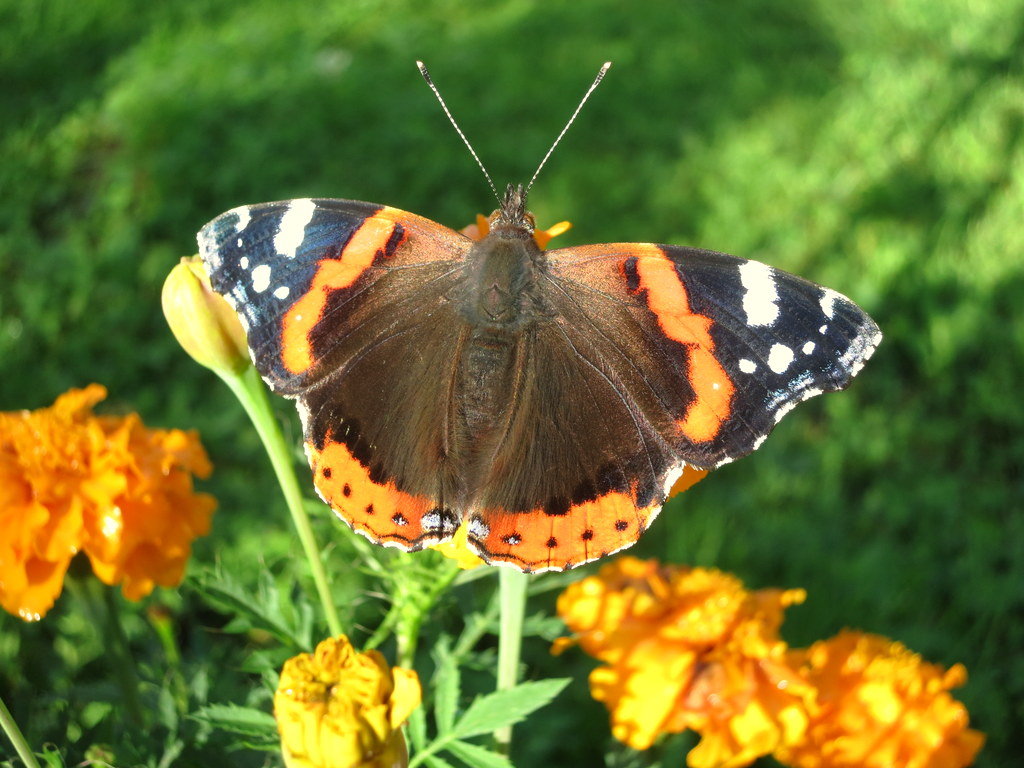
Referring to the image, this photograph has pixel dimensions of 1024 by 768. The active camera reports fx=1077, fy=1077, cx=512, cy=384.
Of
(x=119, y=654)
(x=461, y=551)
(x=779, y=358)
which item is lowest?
(x=119, y=654)

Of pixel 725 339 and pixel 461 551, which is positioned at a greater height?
pixel 725 339

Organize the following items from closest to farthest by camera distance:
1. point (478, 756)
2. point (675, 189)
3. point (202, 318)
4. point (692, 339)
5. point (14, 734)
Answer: point (14, 734) → point (478, 756) → point (202, 318) → point (692, 339) → point (675, 189)

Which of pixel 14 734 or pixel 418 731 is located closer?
pixel 14 734

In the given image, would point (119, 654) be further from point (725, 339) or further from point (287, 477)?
point (725, 339)

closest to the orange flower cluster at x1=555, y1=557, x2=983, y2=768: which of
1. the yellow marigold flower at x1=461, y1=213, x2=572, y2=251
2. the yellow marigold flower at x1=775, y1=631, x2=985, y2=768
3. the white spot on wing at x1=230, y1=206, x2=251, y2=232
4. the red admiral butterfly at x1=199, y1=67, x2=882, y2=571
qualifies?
the yellow marigold flower at x1=775, y1=631, x2=985, y2=768

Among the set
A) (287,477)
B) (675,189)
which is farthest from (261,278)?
(675,189)

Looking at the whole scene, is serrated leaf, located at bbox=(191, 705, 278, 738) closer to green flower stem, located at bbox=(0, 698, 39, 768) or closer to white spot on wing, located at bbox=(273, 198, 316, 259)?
green flower stem, located at bbox=(0, 698, 39, 768)

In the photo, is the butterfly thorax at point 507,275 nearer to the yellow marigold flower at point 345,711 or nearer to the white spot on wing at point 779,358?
the white spot on wing at point 779,358

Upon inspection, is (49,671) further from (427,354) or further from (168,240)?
(168,240)

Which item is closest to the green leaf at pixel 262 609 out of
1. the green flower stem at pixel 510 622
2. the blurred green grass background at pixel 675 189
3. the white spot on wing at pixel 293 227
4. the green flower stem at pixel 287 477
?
the green flower stem at pixel 287 477
